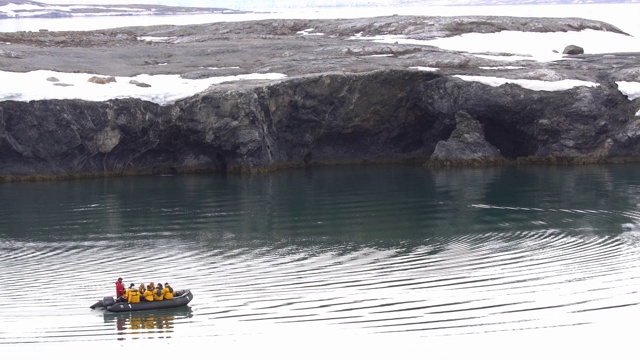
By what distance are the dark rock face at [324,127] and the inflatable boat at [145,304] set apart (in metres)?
35.8

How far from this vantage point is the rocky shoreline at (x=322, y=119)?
236 ft

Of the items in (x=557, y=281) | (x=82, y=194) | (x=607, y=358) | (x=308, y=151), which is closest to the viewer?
(x=607, y=358)

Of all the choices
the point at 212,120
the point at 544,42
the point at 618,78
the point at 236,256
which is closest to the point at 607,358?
the point at 236,256

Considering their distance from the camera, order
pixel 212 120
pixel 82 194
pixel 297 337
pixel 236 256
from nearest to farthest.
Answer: pixel 297 337 < pixel 236 256 < pixel 82 194 < pixel 212 120

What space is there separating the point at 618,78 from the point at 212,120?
1130 inches

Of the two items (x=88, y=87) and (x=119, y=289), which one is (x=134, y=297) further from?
(x=88, y=87)

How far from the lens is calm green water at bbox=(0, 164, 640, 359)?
33625 mm

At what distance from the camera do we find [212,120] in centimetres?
7288

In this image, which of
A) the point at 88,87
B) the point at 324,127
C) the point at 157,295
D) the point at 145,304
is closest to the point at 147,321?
the point at 145,304

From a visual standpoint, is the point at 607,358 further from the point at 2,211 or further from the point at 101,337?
the point at 2,211

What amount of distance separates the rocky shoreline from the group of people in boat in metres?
35.2

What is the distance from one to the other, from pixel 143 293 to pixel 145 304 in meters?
0.37

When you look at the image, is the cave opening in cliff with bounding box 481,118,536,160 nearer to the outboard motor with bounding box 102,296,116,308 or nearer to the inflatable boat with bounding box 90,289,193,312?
the inflatable boat with bounding box 90,289,193,312

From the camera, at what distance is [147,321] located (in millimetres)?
36781
